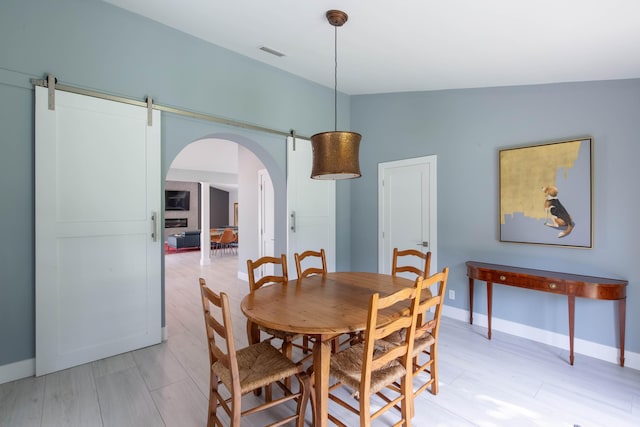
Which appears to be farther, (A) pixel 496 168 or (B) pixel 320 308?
(A) pixel 496 168

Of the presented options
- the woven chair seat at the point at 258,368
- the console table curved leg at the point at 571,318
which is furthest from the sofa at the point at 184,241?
the console table curved leg at the point at 571,318

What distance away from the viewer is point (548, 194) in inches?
113

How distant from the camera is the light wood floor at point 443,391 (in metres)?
1.88

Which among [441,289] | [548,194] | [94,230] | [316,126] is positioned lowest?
[441,289]

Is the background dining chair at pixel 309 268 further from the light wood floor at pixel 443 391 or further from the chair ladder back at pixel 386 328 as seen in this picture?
the chair ladder back at pixel 386 328

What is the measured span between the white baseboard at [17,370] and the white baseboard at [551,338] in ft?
13.1

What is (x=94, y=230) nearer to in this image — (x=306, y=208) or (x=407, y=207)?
(x=306, y=208)

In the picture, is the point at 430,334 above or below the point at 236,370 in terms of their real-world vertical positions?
below

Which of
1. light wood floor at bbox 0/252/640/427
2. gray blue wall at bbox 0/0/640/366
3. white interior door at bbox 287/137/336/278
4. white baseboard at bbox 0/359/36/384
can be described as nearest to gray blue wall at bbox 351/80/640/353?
gray blue wall at bbox 0/0/640/366

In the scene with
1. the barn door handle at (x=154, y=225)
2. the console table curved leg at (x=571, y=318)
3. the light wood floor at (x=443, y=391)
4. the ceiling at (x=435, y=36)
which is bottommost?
the light wood floor at (x=443, y=391)

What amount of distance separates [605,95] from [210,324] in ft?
11.9

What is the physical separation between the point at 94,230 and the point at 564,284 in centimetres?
400

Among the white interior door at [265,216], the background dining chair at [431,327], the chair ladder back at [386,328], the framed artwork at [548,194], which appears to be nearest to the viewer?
the chair ladder back at [386,328]

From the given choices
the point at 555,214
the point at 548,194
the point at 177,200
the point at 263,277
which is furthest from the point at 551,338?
the point at 177,200
